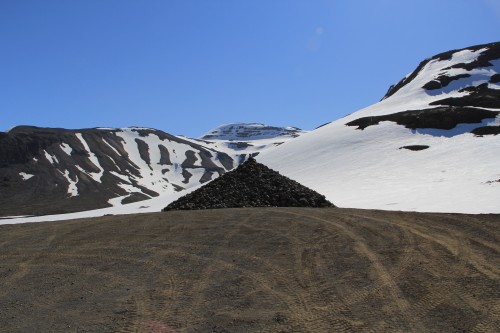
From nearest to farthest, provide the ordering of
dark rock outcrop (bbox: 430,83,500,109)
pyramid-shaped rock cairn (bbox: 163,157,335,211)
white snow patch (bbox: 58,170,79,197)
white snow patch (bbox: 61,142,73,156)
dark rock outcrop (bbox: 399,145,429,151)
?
pyramid-shaped rock cairn (bbox: 163,157,335,211) < dark rock outcrop (bbox: 399,145,429,151) < dark rock outcrop (bbox: 430,83,500,109) < white snow patch (bbox: 58,170,79,197) < white snow patch (bbox: 61,142,73,156)

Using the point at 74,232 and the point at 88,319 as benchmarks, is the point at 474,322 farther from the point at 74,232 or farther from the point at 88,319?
the point at 74,232

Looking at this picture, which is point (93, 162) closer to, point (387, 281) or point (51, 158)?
point (51, 158)

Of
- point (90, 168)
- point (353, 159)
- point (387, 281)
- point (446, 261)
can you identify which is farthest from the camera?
point (90, 168)

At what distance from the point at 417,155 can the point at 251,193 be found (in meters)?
27.7

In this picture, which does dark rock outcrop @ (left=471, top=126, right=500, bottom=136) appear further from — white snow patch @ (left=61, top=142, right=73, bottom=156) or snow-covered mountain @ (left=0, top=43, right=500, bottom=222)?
white snow patch @ (left=61, top=142, right=73, bottom=156)

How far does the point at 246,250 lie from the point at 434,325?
6.72m

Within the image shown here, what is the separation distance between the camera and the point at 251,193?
85.9ft

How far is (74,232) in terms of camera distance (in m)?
18.2

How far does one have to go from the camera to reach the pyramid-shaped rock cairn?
25062mm

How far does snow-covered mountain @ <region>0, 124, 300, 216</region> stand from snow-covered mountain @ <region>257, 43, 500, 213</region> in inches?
2014

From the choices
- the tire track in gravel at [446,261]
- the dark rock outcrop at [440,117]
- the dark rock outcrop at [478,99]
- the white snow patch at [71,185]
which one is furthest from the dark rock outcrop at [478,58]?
the white snow patch at [71,185]

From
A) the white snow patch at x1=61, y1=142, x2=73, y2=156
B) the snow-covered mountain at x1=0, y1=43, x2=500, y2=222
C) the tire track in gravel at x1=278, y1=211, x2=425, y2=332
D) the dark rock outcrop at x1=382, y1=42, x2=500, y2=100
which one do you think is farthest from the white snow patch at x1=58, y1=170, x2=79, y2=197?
the tire track in gravel at x1=278, y1=211, x2=425, y2=332

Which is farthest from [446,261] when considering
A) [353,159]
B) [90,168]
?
[90,168]

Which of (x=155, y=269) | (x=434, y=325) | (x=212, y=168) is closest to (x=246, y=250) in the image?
(x=155, y=269)
